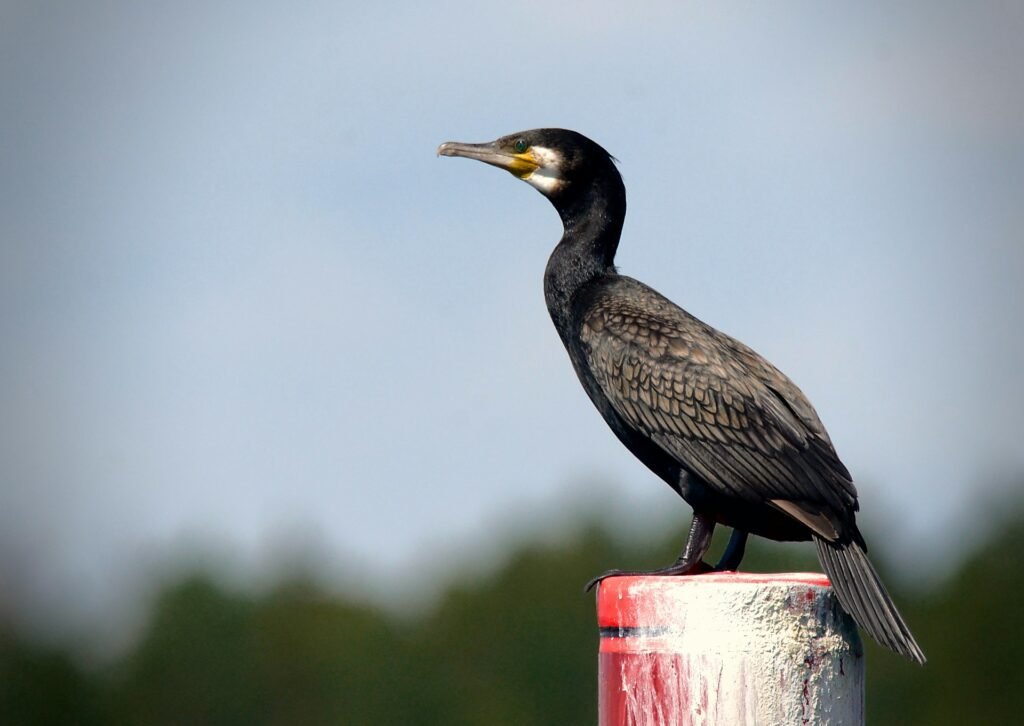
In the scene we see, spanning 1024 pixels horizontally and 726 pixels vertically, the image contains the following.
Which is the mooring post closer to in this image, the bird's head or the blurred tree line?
the bird's head

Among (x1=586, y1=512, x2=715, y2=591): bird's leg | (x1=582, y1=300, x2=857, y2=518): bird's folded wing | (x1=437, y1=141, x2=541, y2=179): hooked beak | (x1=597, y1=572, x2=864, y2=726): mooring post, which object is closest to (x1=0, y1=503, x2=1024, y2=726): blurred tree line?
(x1=437, y1=141, x2=541, y2=179): hooked beak

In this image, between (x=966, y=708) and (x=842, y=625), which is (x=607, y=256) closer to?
(x=842, y=625)

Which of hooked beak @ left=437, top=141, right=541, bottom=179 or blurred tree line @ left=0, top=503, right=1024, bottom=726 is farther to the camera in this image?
blurred tree line @ left=0, top=503, right=1024, bottom=726

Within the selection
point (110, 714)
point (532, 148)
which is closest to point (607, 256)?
point (532, 148)

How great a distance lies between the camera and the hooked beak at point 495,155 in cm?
929

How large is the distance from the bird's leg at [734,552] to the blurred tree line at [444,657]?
4894 centimetres

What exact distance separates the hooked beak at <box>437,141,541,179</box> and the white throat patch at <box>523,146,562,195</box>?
22 millimetres

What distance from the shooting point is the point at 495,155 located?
9367mm

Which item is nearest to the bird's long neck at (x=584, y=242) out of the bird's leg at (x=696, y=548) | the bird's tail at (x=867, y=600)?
the bird's leg at (x=696, y=548)

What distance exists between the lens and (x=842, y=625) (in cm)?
671

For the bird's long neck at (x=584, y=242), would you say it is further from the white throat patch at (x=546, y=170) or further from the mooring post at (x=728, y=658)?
the mooring post at (x=728, y=658)

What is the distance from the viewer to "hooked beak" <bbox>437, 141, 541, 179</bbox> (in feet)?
30.5

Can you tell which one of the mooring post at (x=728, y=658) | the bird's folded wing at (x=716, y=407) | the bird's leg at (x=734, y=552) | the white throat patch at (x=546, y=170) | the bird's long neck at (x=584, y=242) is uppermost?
the white throat patch at (x=546, y=170)

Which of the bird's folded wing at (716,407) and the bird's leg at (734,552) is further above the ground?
the bird's folded wing at (716,407)
